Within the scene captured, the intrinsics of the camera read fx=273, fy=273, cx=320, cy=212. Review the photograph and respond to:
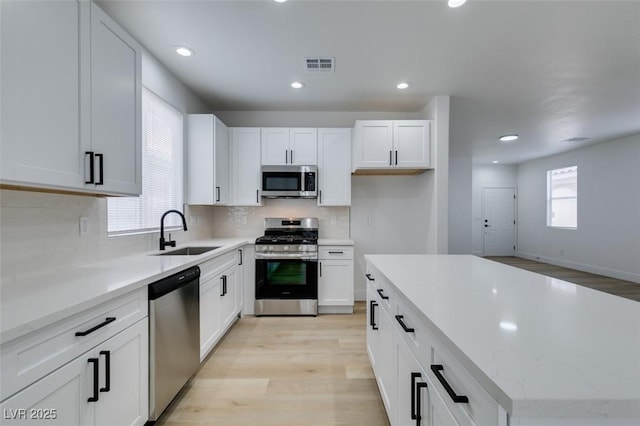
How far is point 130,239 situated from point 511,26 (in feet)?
11.4

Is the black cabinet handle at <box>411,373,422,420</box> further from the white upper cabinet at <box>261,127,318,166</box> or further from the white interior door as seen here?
the white interior door

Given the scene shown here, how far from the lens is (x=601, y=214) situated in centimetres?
563

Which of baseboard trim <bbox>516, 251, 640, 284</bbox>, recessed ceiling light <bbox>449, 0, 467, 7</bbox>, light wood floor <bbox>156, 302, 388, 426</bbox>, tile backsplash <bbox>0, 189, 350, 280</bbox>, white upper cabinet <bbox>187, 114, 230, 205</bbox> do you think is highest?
recessed ceiling light <bbox>449, 0, 467, 7</bbox>

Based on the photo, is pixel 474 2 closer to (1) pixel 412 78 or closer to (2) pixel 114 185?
(1) pixel 412 78

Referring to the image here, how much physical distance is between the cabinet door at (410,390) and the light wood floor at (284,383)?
625 mm

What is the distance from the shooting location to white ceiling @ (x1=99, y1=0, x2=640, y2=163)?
6.45 ft

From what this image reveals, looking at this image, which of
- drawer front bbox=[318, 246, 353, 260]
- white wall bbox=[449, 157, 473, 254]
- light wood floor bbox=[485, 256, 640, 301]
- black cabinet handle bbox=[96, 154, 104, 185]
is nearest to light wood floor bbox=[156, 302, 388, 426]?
drawer front bbox=[318, 246, 353, 260]

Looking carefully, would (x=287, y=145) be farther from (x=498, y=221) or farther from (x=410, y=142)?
(x=498, y=221)

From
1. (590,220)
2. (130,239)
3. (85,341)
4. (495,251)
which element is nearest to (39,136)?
(85,341)

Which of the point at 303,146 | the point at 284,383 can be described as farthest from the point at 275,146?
the point at 284,383

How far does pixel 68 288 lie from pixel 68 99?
95cm

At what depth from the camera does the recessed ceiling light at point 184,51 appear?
241cm

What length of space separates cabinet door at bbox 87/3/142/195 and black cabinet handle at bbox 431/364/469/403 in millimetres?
1907

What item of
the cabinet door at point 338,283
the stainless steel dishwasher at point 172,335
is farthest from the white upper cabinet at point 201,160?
the cabinet door at point 338,283
